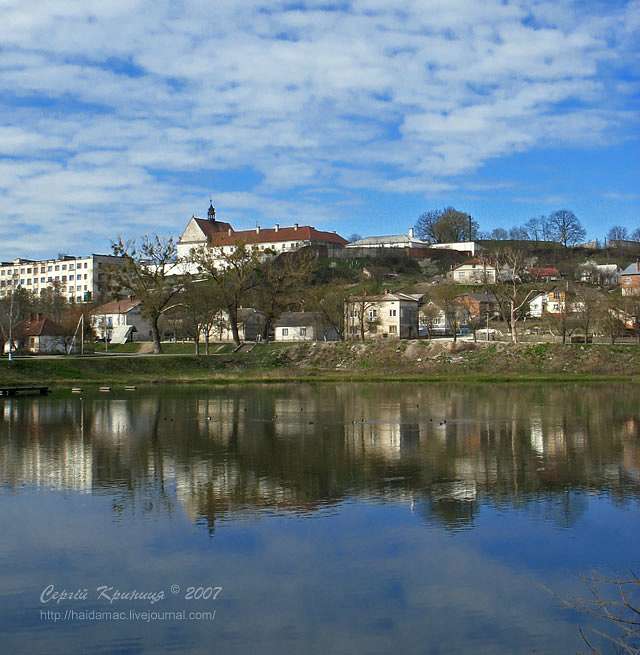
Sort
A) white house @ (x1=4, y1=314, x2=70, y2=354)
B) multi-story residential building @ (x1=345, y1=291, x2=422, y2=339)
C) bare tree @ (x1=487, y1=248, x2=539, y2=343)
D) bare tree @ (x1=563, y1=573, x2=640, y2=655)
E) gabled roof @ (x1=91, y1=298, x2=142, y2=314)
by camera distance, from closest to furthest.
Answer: bare tree @ (x1=563, y1=573, x2=640, y2=655) → bare tree @ (x1=487, y1=248, x2=539, y2=343) → white house @ (x1=4, y1=314, x2=70, y2=354) → multi-story residential building @ (x1=345, y1=291, x2=422, y2=339) → gabled roof @ (x1=91, y1=298, x2=142, y2=314)

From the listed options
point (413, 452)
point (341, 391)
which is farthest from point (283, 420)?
point (341, 391)

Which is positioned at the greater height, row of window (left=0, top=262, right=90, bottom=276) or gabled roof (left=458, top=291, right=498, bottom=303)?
row of window (left=0, top=262, right=90, bottom=276)

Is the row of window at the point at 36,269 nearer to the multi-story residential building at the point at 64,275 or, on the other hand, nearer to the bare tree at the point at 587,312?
the multi-story residential building at the point at 64,275

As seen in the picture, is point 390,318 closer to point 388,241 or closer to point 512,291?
point 512,291

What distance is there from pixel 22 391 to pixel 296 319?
4383 cm

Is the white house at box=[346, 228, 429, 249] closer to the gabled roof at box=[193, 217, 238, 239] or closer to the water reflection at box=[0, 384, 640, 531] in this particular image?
the gabled roof at box=[193, 217, 238, 239]

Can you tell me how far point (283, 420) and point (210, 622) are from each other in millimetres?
23182

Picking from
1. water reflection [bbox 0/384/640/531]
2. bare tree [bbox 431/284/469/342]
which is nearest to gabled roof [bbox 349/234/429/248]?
bare tree [bbox 431/284/469/342]

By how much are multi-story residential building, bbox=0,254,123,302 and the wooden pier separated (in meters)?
86.3

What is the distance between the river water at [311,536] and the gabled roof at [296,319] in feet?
192

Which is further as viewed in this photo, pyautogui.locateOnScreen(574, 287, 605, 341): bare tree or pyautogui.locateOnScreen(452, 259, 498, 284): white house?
pyautogui.locateOnScreen(452, 259, 498, 284): white house

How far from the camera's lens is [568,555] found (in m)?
15.0

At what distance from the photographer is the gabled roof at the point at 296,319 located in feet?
298

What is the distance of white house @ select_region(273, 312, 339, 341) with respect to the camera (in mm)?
89875
